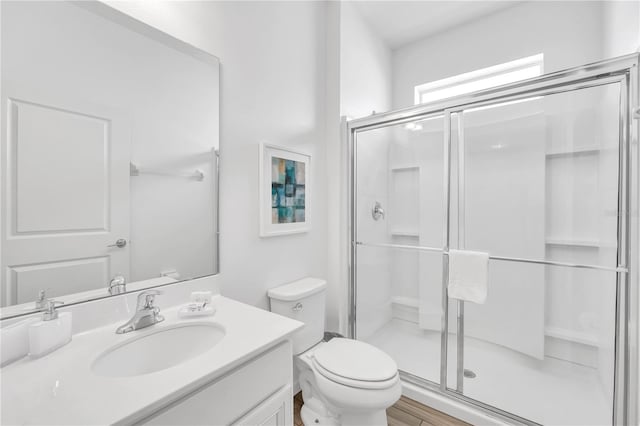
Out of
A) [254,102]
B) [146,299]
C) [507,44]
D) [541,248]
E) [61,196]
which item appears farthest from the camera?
[507,44]

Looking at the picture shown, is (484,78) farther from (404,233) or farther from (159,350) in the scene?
(159,350)

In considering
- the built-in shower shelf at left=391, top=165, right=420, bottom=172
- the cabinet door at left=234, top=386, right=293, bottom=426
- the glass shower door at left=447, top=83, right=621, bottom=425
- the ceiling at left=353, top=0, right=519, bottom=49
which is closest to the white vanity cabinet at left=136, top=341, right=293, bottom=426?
the cabinet door at left=234, top=386, right=293, bottom=426

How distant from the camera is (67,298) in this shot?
0.91 m

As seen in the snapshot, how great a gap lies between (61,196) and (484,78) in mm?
2995

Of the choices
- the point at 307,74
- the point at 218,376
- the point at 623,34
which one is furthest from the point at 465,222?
the point at 218,376

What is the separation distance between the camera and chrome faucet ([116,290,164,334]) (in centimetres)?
94

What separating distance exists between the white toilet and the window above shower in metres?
1.96

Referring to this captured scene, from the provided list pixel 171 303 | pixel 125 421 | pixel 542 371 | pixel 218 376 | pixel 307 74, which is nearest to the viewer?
pixel 125 421

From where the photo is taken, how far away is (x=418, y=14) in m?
2.26

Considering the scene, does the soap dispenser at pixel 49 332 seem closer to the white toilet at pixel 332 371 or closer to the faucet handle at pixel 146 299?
the faucet handle at pixel 146 299

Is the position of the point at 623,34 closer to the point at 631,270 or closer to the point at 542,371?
the point at 631,270

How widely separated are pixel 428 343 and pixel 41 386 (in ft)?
6.74

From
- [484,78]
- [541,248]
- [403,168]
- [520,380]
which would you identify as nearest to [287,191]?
[403,168]

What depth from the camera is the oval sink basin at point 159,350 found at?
0.84m
